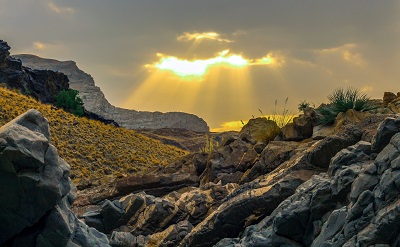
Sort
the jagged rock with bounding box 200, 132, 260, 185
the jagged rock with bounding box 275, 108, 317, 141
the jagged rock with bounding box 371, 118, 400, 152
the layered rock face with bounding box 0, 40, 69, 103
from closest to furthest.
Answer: the jagged rock with bounding box 371, 118, 400, 152, the jagged rock with bounding box 275, 108, 317, 141, the jagged rock with bounding box 200, 132, 260, 185, the layered rock face with bounding box 0, 40, 69, 103

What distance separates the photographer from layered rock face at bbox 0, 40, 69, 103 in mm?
89812

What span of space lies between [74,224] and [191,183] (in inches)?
514

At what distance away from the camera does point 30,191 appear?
1427 centimetres

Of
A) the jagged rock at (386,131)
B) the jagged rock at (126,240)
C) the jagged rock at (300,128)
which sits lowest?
the jagged rock at (126,240)

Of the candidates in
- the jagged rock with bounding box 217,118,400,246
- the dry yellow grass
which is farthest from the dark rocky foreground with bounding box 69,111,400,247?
the dry yellow grass

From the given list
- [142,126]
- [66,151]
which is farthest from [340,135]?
[142,126]

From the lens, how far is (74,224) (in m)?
16.5

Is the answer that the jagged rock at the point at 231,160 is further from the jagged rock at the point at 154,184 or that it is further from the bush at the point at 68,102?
the bush at the point at 68,102

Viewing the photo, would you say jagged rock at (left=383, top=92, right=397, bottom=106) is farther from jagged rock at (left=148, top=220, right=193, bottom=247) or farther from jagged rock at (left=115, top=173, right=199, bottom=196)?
jagged rock at (left=148, top=220, right=193, bottom=247)

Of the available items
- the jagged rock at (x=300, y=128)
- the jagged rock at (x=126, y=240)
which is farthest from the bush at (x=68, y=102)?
the jagged rock at (x=126, y=240)

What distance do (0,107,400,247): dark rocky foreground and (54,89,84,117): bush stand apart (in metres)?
69.2

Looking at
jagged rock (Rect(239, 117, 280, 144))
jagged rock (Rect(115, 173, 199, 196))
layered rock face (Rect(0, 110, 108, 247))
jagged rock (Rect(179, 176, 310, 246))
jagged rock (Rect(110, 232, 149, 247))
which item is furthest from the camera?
jagged rock (Rect(239, 117, 280, 144))

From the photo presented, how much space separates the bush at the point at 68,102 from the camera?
9006 cm

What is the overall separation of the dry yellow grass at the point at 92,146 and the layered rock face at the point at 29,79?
18.0 meters
